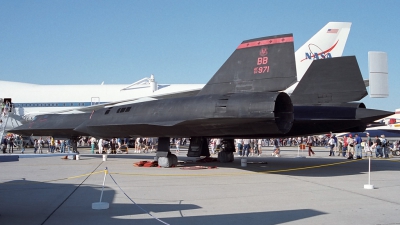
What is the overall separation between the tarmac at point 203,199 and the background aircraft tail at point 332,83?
2.56 m

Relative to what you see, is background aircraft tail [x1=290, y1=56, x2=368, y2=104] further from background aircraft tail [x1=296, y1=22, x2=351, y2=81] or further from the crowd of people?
the crowd of people

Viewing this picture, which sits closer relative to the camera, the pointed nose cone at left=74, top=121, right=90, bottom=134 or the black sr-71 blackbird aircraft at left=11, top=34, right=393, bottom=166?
the black sr-71 blackbird aircraft at left=11, top=34, right=393, bottom=166

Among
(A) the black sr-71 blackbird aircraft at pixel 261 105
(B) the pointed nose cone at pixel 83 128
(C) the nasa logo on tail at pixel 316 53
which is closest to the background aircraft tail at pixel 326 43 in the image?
(C) the nasa logo on tail at pixel 316 53

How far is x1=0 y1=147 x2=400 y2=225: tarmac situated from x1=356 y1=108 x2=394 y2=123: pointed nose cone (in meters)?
1.62

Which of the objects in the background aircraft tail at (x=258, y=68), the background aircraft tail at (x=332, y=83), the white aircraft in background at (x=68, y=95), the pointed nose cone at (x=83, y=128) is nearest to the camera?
the background aircraft tail at (x=258, y=68)

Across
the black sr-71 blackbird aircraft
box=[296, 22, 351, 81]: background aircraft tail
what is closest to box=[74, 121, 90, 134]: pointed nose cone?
the black sr-71 blackbird aircraft

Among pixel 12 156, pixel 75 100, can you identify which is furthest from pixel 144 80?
pixel 12 156

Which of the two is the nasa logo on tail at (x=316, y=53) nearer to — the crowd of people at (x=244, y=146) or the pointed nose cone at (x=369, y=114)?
the crowd of people at (x=244, y=146)

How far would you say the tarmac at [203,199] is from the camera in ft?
18.5

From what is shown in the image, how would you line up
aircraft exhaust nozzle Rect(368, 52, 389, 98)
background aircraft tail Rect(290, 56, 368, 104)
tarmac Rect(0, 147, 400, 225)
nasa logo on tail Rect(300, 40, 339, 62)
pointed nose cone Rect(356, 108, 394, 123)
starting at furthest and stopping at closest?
nasa logo on tail Rect(300, 40, 339, 62) < background aircraft tail Rect(290, 56, 368, 104) < aircraft exhaust nozzle Rect(368, 52, 389, 98) < pointed nose cone Rect(356, 108, 394, 123) < tarmac Rect(0, 147, 400, 225)

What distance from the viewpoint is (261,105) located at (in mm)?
9914

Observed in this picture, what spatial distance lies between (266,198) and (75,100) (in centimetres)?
2833

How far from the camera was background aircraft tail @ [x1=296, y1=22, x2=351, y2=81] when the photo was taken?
1669 centimetres

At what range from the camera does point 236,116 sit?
10.2 meters
